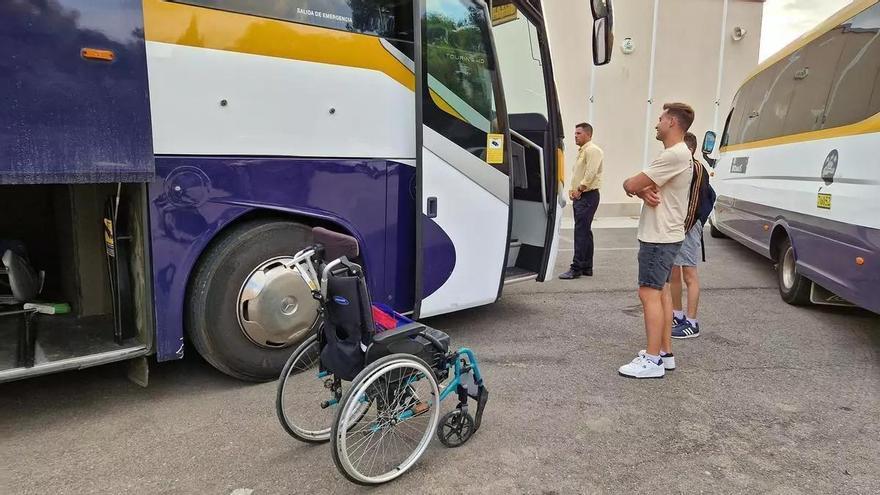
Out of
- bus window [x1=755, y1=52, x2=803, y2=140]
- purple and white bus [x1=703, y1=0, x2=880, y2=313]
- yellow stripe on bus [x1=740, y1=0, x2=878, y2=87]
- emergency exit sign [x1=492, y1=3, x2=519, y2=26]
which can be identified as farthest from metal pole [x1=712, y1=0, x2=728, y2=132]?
emergency exit sign [x1=492, y1=3, x2=519, y2=26]

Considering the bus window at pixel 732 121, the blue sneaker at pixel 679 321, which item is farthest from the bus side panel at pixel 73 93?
the bus window at pixel 732 121

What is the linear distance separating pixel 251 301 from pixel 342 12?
184 cm

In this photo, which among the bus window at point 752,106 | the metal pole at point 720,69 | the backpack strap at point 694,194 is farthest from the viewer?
the metal pole at point 720,69

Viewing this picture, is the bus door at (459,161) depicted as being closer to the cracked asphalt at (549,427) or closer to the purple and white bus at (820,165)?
the cracked asphalt at (549,427)

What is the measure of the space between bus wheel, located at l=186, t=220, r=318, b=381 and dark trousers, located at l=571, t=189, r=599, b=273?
13.8 ft

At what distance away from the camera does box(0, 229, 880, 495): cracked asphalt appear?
9.16ft

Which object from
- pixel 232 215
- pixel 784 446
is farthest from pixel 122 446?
pixel 784 446

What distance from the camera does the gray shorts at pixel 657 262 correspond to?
3.95 metres

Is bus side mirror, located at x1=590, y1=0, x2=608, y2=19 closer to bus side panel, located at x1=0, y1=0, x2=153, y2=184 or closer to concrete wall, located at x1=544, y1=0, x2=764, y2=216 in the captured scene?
bus side panel, located at x1=0, y1=0, x2=153, y2=184

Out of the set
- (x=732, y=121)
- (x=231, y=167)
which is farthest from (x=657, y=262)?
(x=732, y=121)

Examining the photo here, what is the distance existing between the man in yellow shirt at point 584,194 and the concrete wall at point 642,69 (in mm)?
5264

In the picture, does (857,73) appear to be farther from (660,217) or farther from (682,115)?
(660,217)

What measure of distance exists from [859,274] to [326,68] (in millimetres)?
4044

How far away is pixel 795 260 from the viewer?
18.7 feet
